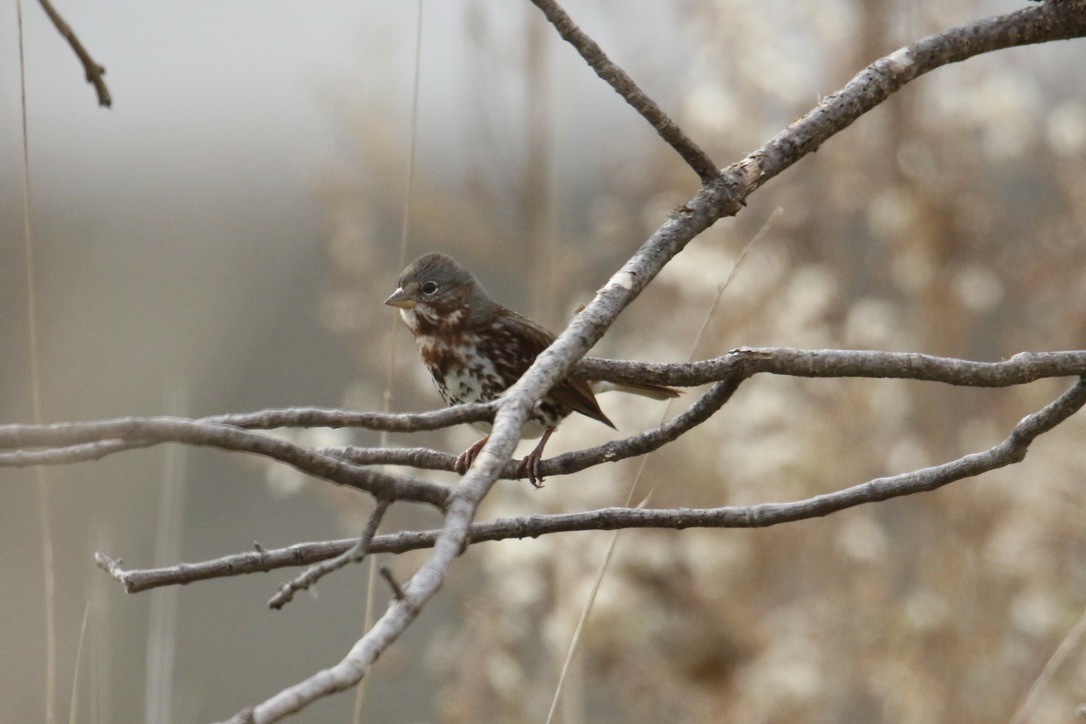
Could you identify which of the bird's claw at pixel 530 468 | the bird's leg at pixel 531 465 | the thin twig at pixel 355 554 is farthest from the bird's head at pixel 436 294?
the thin twig at pixel 355 554

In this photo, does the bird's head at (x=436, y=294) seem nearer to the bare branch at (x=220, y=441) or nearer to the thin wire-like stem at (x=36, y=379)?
the thin wire-like stem at (x=36, y=379)

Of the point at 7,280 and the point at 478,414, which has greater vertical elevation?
the point at 7,280

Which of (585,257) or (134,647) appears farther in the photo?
(134,647)

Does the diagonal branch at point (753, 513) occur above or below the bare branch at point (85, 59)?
below

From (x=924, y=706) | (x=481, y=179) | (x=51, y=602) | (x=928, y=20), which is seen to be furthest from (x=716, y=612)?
(x=51, y=602)

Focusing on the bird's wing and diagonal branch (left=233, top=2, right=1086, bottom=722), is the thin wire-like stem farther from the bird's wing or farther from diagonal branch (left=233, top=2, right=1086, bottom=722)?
the bird's wing

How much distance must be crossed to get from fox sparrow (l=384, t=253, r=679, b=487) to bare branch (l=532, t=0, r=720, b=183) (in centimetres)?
152

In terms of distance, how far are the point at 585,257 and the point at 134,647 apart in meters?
3.08

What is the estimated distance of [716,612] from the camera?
17.0 ft

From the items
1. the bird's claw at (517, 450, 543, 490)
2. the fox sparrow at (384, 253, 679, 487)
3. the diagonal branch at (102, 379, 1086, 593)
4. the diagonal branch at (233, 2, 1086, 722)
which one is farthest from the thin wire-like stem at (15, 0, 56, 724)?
the fox sparrow at (384, 253, 679, 487)

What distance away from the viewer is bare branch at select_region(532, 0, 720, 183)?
1604 mm

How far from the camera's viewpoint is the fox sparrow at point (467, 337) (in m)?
3.31

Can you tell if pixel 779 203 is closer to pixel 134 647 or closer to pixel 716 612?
pixel 716 612

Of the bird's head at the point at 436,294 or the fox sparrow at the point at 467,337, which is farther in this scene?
the bird's head at the point at 436,294
